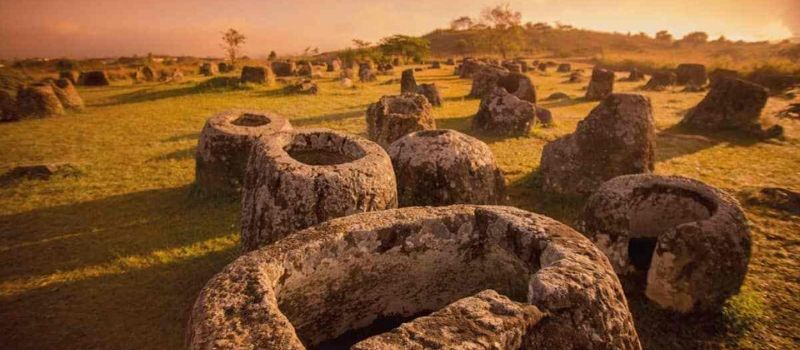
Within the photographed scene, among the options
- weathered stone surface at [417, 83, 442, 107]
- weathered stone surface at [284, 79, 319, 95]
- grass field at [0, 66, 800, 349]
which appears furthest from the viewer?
weathered stone surface at [284, 79, 319, 95]

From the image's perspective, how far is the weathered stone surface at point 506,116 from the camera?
1211 centimetres

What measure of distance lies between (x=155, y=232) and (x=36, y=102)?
1351 cm

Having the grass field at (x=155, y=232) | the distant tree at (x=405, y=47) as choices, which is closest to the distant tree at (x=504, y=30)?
the distant tree at (x=405, y=47)

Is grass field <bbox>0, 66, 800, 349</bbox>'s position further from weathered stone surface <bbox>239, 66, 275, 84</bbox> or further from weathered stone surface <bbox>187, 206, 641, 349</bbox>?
weathered stone surface <bbox>239, 66, 275, 84</bbox>

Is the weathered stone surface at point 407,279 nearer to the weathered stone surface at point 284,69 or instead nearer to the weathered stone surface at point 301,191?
the weathered stone surface at point 301,191

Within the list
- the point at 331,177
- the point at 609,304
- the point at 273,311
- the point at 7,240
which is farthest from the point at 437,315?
the point at 7,240

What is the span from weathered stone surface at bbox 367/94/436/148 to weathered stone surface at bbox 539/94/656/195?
10.9 feet

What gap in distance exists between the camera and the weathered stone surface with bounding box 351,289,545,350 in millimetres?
1859

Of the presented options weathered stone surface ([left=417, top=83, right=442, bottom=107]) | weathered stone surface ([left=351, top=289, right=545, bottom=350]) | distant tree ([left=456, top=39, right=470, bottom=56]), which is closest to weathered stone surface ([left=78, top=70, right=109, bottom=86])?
weathered stone surface ([left=417, top=83, right=442, bottom=107])

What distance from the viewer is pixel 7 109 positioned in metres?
14.6

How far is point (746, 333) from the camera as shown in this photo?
14.0 feet

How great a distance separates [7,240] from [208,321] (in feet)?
21.5

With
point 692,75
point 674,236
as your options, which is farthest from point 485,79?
point 674,236

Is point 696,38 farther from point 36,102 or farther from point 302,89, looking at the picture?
point 36,102
